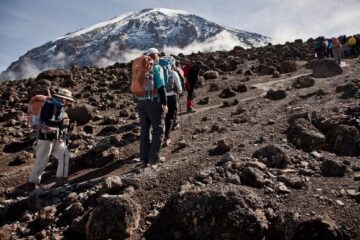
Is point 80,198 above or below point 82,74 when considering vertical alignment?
below

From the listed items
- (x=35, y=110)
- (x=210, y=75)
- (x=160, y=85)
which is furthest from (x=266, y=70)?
(x=35, y=110)

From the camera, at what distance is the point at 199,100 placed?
16.5m

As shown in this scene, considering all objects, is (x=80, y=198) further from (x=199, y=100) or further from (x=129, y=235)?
(x=199, y=100)

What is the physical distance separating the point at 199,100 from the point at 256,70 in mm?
6644

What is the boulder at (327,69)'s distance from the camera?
675 inches

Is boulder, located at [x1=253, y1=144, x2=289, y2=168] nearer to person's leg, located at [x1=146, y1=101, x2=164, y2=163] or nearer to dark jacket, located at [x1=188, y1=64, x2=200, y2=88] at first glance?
person's leg, located at [x1=146, y1=101, x2=164, y2=163]

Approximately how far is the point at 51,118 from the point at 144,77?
1.74 m

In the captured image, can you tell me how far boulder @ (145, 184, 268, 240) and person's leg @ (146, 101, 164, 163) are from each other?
2.12 metres

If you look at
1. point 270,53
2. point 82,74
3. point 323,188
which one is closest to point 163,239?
point 323,188

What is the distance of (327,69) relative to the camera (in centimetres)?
1720

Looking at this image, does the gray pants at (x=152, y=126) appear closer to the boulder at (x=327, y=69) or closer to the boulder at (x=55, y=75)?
the boulder at (x=327, y=69)

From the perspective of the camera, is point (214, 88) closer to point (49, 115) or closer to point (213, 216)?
point (49, 115)

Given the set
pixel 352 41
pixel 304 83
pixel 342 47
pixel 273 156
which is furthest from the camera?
pixel 342 47

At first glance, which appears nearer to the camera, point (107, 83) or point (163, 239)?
point (163, 239)
